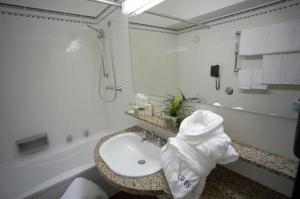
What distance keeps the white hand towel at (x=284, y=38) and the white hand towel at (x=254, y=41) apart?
0.02 meters

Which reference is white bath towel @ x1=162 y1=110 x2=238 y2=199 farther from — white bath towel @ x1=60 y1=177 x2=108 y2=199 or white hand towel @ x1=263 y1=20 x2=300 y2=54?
white bath towel @ x1=60 y1=177 x2=108 y2=199

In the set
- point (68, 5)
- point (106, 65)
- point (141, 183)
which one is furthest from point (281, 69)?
point (68, 5)

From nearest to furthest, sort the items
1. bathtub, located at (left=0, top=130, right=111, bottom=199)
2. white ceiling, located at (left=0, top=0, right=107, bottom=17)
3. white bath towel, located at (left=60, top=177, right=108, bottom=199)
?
1. white bath towel, located at (left=60, top=177, right=108, bottom=199)
2. bathtub, located at (left=0, top=130, right=111, bottom=199)
3. white ceiling, located at (left=0, top=0, right=107, bottom=17)

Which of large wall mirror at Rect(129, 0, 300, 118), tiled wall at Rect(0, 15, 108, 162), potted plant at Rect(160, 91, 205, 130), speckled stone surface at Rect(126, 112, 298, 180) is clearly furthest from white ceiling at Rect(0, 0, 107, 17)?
speckled stone surface at Rect(126, 112, 298, 180)

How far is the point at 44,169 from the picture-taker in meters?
1.87

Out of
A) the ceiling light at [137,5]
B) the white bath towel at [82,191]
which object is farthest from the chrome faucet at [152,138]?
the ceiling light at [137,5]

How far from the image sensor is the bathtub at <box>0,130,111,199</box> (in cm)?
153

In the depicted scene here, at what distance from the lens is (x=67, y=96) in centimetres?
210

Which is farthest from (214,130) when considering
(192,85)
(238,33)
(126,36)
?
(126,36)

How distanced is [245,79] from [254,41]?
19 cm

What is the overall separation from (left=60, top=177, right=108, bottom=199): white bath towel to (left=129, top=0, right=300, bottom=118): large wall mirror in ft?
3.22

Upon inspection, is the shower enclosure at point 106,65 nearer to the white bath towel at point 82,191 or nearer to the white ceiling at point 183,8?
the white ceiling at point 183,8

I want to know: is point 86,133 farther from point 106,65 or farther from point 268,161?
point 268,161

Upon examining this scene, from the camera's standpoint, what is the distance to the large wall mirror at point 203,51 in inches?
29.1
